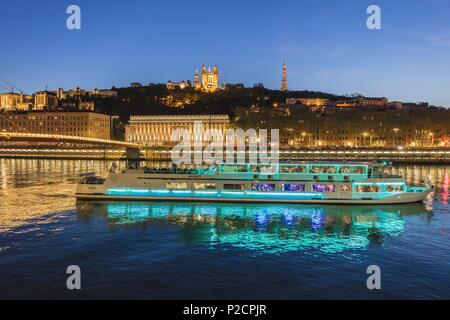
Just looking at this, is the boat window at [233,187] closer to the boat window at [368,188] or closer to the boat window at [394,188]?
the boat window at [368,188]

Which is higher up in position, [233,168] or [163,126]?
[163,126]

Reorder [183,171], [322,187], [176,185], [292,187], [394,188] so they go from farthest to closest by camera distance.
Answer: [183,171] → [176,185] → [292,187] → [322,187] → [394,188]

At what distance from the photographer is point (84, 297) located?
549 inches

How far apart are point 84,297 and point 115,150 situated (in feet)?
304

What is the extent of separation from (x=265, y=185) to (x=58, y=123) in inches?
4623

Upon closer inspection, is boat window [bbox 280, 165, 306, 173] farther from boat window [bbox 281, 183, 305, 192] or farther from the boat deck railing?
the boat deck railing

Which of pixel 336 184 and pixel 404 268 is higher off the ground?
pixel 336 184

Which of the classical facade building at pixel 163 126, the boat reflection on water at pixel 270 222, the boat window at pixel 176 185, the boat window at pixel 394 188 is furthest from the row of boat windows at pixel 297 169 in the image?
the classical facade building at pixel 163 126

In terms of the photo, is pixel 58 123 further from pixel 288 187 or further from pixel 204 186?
pixel 288 187

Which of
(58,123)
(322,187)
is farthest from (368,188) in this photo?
(58,123)

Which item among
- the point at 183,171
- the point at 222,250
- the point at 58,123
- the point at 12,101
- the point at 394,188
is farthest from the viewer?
the point at 12,101

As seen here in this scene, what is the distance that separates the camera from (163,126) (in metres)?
148
